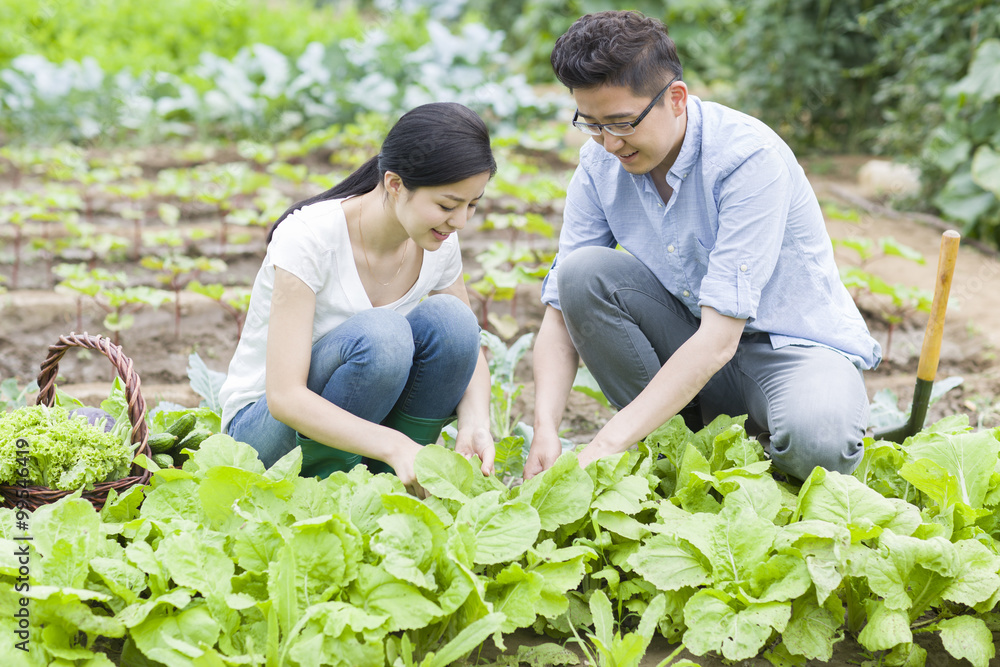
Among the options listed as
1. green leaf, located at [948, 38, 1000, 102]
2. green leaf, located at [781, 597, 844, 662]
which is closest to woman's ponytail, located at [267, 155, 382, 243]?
green leaf, located at [781, 597, 844, 662]

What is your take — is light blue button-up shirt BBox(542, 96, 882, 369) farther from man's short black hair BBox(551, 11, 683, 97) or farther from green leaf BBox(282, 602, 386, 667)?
green leaf BBox(282, 602, 386, 667)

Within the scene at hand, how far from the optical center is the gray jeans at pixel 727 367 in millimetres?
1838

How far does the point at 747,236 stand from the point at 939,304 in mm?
667

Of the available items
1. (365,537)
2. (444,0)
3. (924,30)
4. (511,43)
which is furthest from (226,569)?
(444,0)

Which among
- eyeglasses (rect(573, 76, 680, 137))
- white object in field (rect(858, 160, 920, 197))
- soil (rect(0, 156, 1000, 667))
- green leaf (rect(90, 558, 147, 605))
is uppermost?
eyeglasses (rect(573, 76, 680, 137))

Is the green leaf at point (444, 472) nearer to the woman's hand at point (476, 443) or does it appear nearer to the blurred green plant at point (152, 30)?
the woman's hand at point (476, 443)

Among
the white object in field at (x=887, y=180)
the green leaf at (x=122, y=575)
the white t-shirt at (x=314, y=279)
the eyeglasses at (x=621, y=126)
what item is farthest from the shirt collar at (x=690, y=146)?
the white object in field at (x=887, y=180)

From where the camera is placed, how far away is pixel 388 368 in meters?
1.77

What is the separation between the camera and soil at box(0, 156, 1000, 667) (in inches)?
110

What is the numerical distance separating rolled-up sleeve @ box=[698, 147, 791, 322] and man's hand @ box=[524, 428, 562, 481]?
17.0 inches

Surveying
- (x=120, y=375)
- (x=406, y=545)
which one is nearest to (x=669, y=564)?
(x=406, y=545)

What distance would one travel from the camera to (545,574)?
1.53 metres

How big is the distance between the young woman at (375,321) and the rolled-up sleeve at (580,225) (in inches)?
9.7

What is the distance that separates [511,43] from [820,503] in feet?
32.3
